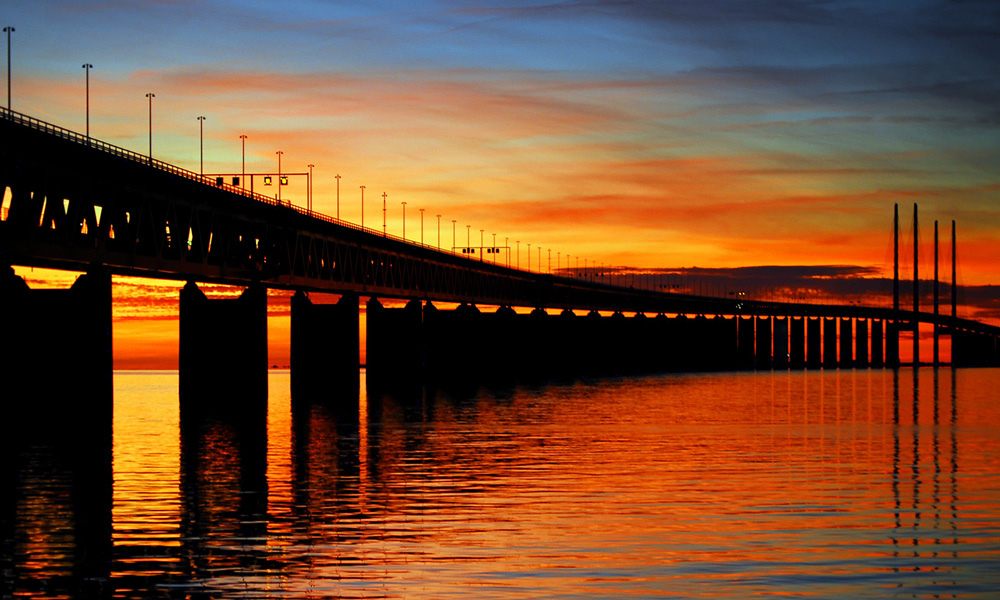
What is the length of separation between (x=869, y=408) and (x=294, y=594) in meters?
84.0

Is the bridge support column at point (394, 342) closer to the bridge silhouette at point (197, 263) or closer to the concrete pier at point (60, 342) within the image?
the bridge silhouette at point (197, 263)

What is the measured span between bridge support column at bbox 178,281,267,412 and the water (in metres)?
37.8

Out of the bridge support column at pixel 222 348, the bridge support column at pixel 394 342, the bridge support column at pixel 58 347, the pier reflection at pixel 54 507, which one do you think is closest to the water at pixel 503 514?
the pier reflection at pixel 54 507

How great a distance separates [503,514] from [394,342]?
5470 inches

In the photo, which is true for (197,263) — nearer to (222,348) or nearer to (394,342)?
(222,348)

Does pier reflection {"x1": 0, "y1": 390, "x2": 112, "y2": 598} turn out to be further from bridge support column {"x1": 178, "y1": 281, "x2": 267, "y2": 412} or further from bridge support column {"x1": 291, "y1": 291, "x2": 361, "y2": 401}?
bridge support column {"x1": 291, "y1": 291, "x2": 361, "y2": 401}

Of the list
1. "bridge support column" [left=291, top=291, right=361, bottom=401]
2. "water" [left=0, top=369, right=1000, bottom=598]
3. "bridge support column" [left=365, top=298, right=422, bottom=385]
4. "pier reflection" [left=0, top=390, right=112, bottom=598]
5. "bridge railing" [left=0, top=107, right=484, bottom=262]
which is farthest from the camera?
"bridge support column" [left=365, top=298, right=422, bottom=385]

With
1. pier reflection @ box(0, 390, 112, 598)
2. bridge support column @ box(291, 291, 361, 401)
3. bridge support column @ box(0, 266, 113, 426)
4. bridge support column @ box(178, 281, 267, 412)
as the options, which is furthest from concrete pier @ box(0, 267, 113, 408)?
bridge support column @ box(291, 291, 361, 401)

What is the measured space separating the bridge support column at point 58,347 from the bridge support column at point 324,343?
196 ft

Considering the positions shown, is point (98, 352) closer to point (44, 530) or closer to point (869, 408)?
point (44, 530)

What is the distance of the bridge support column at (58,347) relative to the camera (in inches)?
2739

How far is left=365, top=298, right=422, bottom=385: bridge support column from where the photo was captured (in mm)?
165125

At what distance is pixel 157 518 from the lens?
98.8ft

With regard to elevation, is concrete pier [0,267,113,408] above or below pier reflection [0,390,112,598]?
above
